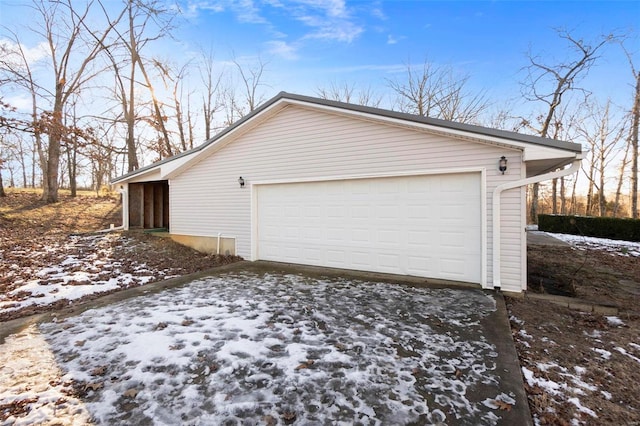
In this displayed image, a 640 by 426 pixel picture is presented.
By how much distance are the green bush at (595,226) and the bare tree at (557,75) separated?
278cm

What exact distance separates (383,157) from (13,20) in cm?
1885

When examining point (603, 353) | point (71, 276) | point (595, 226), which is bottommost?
point (603, 353)

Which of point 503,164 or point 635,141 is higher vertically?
point 635,141

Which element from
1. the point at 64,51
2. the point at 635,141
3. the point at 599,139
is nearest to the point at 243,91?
the point at 64,51

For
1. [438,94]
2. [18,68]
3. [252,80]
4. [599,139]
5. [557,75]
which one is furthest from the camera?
[599,139]

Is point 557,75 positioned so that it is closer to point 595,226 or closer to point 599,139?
point 599,139

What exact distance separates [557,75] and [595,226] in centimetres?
852

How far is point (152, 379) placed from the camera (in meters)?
2.46

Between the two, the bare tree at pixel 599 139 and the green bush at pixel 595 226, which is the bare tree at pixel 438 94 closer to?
the green bush at pixel 595 226

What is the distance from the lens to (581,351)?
305 cm

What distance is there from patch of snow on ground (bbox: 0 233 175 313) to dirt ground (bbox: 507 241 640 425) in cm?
620

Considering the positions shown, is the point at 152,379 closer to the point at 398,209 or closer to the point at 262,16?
the point at 398,209

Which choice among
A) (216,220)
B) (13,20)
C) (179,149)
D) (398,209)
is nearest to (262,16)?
(216,220)

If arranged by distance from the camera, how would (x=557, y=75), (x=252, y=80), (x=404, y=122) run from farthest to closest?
(x=252, y=80)
(x=557, y=75)
(x=404, y=122)
